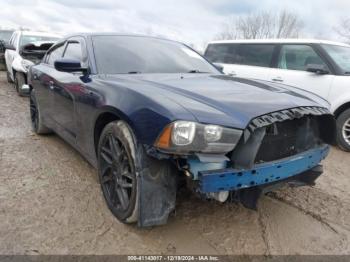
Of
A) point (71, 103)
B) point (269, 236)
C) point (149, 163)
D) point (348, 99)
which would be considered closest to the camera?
point (149, 163)

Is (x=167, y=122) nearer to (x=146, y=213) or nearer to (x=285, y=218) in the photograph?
(x=146, y=213)

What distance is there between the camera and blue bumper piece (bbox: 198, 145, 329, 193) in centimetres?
206

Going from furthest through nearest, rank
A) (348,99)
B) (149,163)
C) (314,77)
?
(314,77) → (348,99) → (149,163)

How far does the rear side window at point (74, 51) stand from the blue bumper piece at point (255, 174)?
2084 millimetres

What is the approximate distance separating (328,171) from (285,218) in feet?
5.11

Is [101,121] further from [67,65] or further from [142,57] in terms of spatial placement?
[142,57]

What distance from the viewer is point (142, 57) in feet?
11.1

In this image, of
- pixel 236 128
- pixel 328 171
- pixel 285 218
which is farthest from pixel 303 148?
pixel 328 171

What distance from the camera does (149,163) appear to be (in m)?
2.28

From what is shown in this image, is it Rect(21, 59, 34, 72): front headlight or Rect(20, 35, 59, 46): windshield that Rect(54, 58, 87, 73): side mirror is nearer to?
A: Rect(21, 59, 34, 72): front headlight

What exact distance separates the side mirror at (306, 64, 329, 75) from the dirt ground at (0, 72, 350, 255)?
220 cm

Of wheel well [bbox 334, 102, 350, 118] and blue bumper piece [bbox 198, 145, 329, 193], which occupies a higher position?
blue bumper piece [bbox 198, 145, 329, 193]

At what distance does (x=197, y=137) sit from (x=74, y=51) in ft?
7.75

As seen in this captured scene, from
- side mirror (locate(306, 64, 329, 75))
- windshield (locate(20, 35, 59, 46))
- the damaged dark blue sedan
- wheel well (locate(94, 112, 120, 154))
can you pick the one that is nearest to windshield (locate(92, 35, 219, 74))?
the damaged dark blue sedan
